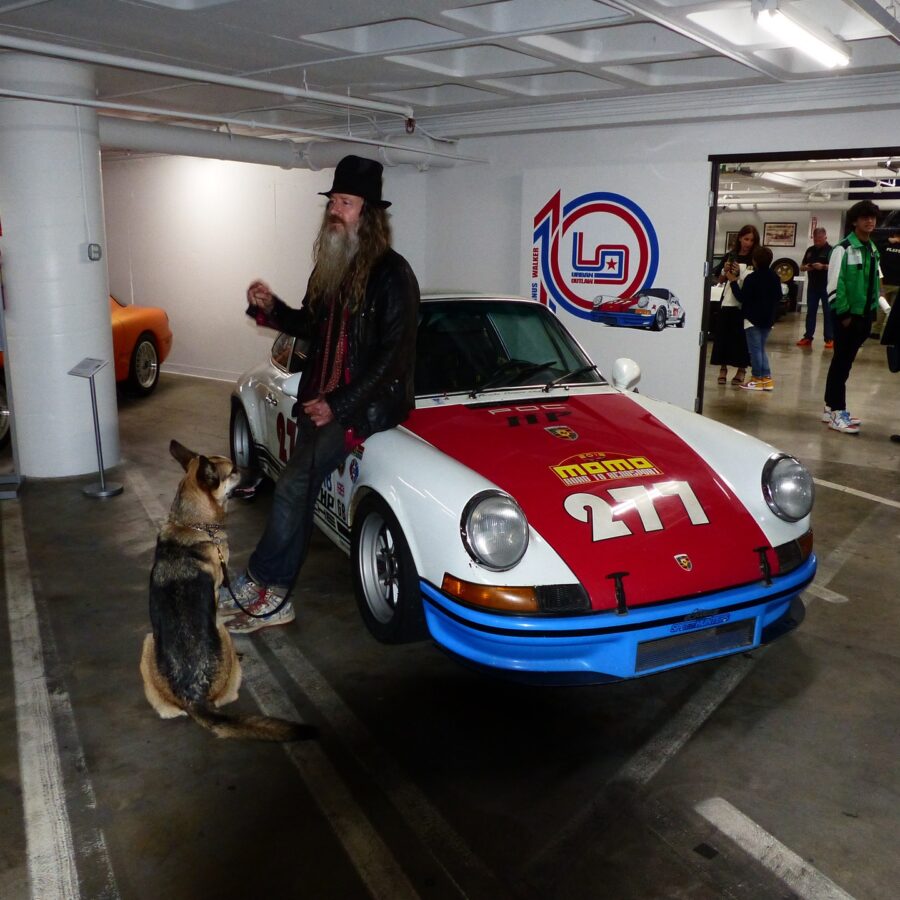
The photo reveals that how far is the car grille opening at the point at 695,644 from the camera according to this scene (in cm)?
292

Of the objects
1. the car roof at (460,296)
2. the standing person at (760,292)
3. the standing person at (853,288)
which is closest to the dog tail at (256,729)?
the car roof at (460,296)

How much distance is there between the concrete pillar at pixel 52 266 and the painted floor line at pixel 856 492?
5417 millimetres

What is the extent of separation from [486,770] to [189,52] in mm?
5191

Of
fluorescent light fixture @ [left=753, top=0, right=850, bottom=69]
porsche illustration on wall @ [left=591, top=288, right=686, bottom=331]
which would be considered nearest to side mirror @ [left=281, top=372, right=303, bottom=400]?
fluorescent light fixture @ [left=753, top=0, right=850, bottom=69]

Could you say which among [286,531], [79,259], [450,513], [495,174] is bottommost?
[286,531]

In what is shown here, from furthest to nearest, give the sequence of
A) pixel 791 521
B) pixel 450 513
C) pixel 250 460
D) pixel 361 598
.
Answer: pixel 250 460
pixel 361 598
pixel 791 521
pixel 450 513

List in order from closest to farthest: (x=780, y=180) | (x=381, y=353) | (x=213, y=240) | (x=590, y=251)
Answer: (x=381, y=353) → (x=590, y=251) → (x=213, y=240) → (x=780, y=180)

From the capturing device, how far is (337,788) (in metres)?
2.70

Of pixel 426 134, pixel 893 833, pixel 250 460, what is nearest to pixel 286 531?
pixel 250 460

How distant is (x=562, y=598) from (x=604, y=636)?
18 centimetres

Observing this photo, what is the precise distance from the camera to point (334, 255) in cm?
363

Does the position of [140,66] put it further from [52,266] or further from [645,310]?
[645,310]

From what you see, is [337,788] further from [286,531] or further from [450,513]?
[286,531]

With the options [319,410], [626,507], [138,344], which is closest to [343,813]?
[626,507]
